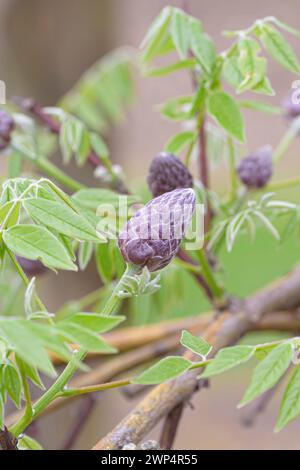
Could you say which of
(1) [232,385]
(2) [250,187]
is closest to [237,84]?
(2) [250,187]

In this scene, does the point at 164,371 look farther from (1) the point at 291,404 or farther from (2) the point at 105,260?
(2) the point at 105,260

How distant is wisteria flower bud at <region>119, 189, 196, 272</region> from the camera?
0.35m

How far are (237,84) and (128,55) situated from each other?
0.50 metres

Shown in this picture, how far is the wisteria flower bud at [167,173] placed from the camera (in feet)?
1.52

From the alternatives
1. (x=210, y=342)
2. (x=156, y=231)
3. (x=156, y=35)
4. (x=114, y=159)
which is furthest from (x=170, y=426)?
(x=114, y=159)

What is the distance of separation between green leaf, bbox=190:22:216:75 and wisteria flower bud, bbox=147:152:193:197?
62mm

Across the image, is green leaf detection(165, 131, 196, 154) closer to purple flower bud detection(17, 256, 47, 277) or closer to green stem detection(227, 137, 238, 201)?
green stem detection(227, 137, 238, 201)

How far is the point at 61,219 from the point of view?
1.11 ft

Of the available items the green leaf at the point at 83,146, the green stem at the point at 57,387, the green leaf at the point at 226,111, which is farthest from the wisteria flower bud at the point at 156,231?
the green leaf at the point at 83,146

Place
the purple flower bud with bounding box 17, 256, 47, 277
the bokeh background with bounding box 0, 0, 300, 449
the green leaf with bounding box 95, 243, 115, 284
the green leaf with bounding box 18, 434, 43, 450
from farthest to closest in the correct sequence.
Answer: the bokeh background with bounding box 0, 0, 300, 449, the purple flower bud with bounding box 17, 256, 47, 277, the green leaf with bounding box 95, 243, 115, 284, the green leaf with bounding box 18, 434, 43, 450

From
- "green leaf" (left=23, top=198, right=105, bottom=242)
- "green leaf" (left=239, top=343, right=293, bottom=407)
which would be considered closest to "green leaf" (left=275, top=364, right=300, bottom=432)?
"green leaf" (left=239, top=343, right=293, bottom=407)

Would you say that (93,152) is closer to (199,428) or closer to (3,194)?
(3,194)

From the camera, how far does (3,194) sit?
361mm
